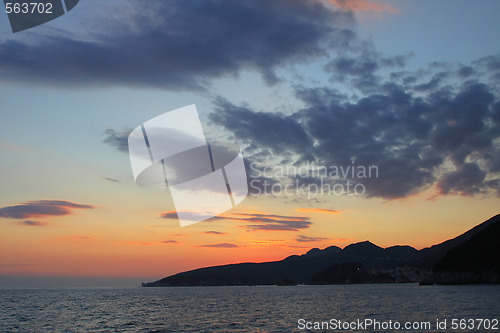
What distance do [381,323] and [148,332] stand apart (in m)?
32.7

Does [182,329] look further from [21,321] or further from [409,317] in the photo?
[409,317]

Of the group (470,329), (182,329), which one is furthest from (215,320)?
(470,329)

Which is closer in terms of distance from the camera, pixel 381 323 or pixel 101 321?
pixel 381 323

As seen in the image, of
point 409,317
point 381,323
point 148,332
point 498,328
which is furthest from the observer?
point 409,317

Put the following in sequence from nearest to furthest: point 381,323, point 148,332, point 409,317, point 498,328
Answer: point 498,328 < point 148,332 < point 381,323 < point 409,317

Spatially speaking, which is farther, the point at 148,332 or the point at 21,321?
the point at 21,321

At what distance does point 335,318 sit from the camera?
6844 centimetres

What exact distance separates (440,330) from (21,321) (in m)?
64.4

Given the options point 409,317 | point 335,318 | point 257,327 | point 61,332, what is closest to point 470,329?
point 409,317

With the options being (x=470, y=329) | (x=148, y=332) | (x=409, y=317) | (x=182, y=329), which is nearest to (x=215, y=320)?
(x=182, y=329)

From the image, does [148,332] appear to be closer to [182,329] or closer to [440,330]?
[182,329]

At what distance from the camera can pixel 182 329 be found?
58.2m

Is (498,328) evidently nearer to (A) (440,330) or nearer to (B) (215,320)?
(A) (440,330)

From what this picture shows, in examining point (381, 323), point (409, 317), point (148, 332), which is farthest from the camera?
point (409, 317)
